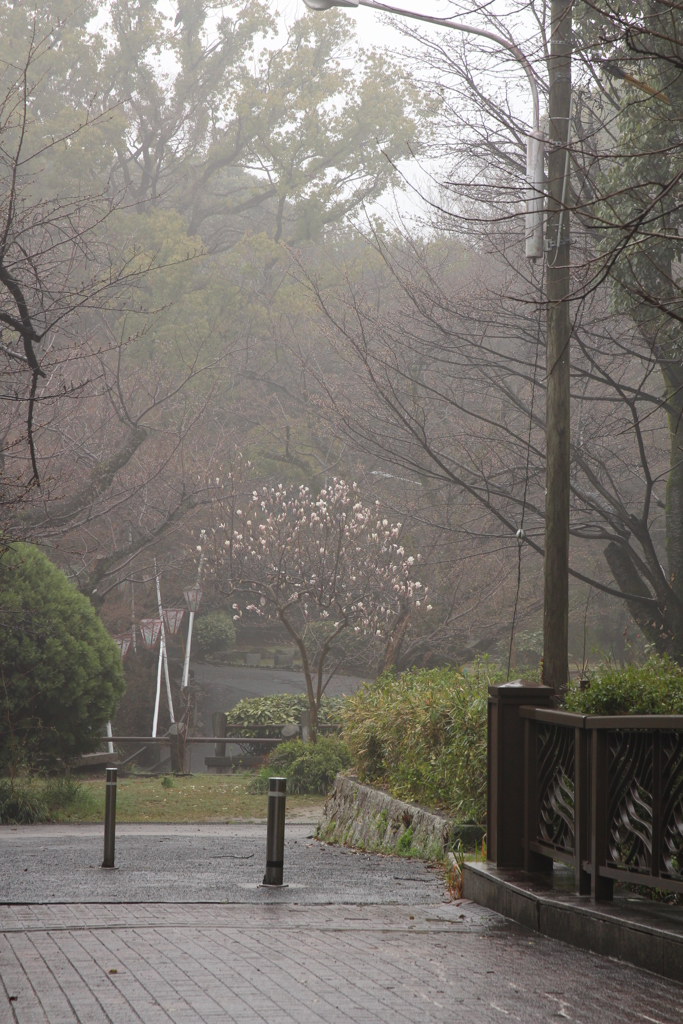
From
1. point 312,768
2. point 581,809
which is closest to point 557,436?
point 581,809

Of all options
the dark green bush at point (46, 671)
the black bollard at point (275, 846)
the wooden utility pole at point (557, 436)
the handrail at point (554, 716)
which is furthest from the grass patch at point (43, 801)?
the handrail at point (554, 716)

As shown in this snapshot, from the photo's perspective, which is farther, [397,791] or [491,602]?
[491,602]

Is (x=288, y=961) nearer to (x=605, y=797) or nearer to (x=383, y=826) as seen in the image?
(x=605, y=797)

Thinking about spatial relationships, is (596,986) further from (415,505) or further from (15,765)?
(415,505)

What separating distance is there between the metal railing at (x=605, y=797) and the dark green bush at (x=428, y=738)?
9.61ft

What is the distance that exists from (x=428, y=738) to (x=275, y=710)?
15584 millimetres

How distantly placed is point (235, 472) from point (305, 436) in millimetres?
5566

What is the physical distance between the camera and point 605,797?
5.72 meters

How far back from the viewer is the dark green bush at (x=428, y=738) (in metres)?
10.0

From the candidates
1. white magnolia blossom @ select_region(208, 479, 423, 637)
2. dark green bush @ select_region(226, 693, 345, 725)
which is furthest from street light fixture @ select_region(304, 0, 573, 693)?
dark green bush @ select_region(226, 693, 345, 725)

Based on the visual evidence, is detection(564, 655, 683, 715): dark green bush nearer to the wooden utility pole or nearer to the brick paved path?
the brick paved path

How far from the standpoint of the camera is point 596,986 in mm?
4867

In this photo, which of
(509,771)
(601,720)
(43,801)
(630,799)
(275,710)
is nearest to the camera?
(630,799)

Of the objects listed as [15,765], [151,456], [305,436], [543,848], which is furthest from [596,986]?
[305,436]
